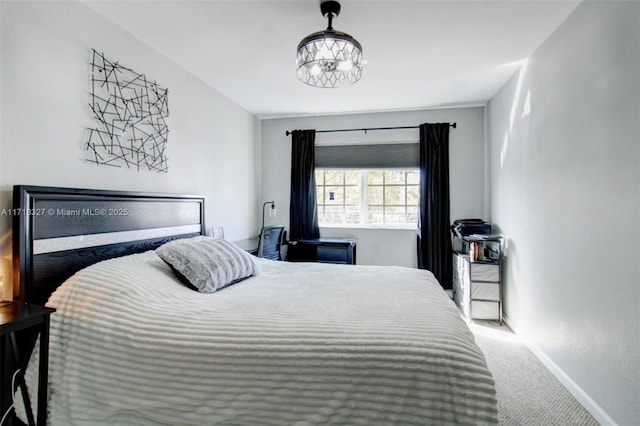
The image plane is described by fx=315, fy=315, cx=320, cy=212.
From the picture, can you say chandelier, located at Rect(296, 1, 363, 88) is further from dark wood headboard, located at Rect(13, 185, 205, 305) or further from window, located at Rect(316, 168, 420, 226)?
window, located at Rect(316, 168, 420, 226)

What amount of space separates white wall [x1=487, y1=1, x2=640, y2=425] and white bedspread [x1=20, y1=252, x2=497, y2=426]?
3.07 feet

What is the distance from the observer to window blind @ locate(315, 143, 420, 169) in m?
4.07

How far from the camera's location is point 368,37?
2.29 meters

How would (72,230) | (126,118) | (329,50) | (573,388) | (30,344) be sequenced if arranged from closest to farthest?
1. (30,344)
2. (72,230)
3. (329,50)
4. (573,388)
5. (126,118)

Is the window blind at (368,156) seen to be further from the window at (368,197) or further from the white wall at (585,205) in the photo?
the white wall at (585,205)

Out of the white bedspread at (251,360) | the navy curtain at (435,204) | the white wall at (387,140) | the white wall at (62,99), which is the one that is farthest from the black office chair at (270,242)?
the navy curtain at (435,204)

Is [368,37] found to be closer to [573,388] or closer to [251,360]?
[251,360]

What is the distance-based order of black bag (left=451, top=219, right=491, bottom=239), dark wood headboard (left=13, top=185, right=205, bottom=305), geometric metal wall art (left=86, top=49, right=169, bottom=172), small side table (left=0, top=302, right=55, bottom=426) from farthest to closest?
black bag (left=451, top=219, right=491, bottom=239) < geometric metal wall art (left=86, top=49, right=169, bottom=172) < dark wood headboard (left=13, top=185, right=205, bottom=305) < small side table (left=0, top=302, right=55, bottom=426)

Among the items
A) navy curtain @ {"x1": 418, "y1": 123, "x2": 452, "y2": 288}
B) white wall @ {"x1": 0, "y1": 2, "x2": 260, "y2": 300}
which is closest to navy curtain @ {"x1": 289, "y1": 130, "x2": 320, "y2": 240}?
navy curtain @ {"x1": 418, "y1": 123, "x2": 452, "y2": 288}

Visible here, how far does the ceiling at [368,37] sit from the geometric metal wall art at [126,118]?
0.33 meters

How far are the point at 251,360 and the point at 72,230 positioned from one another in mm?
1326

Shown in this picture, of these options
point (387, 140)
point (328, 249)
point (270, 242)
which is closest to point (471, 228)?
point (387, 140)

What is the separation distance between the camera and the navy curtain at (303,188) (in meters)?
4.23

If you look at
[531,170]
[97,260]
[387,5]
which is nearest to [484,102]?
[531,170]
